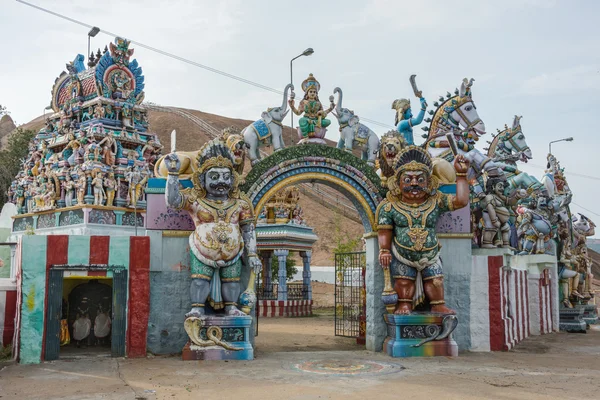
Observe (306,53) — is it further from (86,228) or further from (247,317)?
(86,228)

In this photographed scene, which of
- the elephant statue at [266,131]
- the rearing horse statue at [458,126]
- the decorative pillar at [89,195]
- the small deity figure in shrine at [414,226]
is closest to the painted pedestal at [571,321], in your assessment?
the rearing horse statue at [458,126]

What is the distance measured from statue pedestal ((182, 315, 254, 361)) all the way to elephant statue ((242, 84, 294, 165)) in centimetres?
304

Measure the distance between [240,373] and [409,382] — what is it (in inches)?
97.7

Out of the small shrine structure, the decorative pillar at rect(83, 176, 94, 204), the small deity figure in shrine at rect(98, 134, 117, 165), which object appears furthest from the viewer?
the small deity figure in shrine at rect(98, 134, 117, 165)

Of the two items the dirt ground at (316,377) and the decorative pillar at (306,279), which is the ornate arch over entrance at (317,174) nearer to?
the dirt ground at (316,377)

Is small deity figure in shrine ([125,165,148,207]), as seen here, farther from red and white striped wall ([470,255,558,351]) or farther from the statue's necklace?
the statue's necklace

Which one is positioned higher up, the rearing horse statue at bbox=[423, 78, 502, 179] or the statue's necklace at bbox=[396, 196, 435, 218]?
the rearing horse statue at bbox=[423, 78, 502, 179]

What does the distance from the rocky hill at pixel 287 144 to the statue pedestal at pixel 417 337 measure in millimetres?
20574

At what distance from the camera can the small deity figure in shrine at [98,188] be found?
22.5 m

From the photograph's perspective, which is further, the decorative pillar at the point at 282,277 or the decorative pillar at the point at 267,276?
the decorative pillar at the point at 267,276

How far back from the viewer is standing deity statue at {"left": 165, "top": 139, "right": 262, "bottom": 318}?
10242mm

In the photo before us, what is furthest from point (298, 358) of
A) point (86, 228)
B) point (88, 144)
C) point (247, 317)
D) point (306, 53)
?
point (88, 144)

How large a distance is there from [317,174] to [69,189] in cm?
1446

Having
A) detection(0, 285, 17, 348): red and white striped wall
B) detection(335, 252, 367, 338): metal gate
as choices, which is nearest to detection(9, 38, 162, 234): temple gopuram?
detection(335, 252, 367, 338): metal gate
